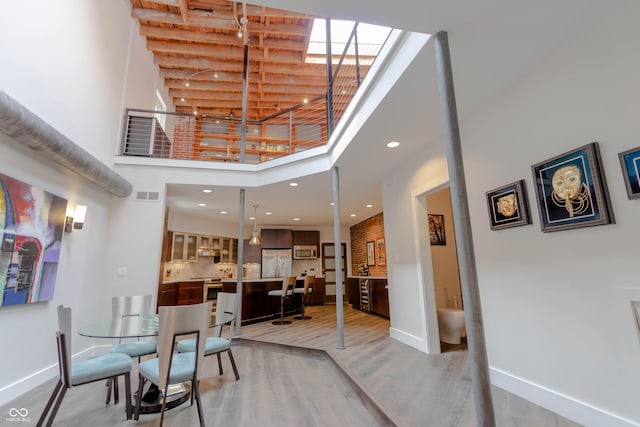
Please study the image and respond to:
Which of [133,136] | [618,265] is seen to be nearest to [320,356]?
[618,265]

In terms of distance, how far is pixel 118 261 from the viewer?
181 inches

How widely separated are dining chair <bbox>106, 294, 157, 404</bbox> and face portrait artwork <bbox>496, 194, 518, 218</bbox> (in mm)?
3686

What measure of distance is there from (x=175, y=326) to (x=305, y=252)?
301 inches

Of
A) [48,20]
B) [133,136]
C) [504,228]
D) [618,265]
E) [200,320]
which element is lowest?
[200,320]

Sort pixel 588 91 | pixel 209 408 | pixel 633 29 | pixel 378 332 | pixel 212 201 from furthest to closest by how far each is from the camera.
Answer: pixel 212 201, pixel 378 332, pixel 209 408, pixel 588 91, pixel 633 29

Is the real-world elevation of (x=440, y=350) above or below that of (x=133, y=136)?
below

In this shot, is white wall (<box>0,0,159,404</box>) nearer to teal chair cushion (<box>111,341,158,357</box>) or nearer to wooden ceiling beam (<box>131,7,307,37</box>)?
wooden ceiling beam (<box>131,7,307,37</box>)

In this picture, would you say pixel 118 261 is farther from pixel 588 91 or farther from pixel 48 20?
pixel 588 91

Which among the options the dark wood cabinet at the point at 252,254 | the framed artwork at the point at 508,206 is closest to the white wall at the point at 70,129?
the dark wood cabinet at the point at 252,254

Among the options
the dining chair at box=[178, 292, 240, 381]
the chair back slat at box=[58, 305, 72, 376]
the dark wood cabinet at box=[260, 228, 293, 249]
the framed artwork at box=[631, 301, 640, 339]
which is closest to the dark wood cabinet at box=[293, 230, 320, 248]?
the dark wood cabinet at box=[260, 228, 293, 249]

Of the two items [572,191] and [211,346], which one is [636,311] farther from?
[211,346]

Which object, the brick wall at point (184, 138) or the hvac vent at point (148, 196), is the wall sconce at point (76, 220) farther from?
the brick wall at point (184, 138)

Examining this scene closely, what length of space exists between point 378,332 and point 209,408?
325 centimetres

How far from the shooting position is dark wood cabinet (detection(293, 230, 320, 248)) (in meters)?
9.88
